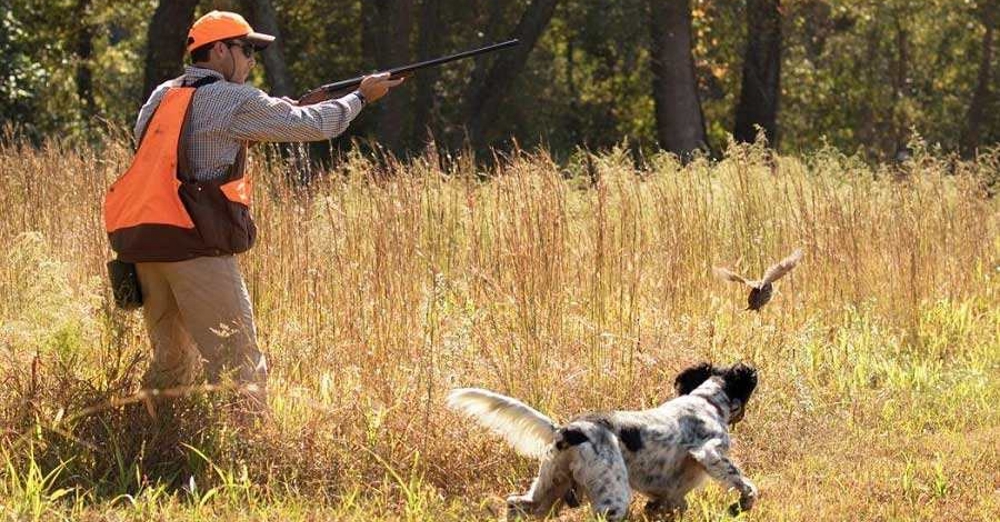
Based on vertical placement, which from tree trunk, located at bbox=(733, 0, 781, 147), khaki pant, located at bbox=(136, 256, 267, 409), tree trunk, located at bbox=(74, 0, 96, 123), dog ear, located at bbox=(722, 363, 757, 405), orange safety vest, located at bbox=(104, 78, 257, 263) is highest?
orange safety vest, located at bbox=(104, 78, 257, 263)

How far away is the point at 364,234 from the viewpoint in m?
8.73

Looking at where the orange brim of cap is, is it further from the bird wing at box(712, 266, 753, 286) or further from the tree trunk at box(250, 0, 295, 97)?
the tree trunk at box(250, 0, 295, 97)

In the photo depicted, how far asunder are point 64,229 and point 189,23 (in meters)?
13.2

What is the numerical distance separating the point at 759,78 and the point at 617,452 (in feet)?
71.0

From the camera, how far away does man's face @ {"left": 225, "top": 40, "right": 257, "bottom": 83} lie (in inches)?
270

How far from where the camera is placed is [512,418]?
5953 millimetres

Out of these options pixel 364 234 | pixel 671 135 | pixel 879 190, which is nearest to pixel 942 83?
pixel 671 135

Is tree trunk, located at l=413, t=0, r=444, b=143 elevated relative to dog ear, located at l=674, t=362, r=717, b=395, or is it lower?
lower

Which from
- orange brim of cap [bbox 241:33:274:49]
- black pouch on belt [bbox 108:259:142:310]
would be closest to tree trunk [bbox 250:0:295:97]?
orange brim of cap [bbox 241:33:274:49]

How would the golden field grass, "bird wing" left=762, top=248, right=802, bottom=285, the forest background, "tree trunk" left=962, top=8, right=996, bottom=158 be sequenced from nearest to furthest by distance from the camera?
the golden field grass < "bird wing" left=762, top=248, right=802, bottom=285 < the forest background < "tree trunk" left=962, top=8, right=996, bottom=158

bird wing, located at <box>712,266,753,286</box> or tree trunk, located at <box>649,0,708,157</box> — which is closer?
bird wing, located at <box>712,266,753,286</box>

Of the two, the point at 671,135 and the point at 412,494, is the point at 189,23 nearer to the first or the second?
the point at 671,135

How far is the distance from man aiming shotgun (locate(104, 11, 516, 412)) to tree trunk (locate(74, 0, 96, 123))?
19.3 meters

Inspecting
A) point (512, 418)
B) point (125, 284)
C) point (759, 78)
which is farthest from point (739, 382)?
point (759, 78)
